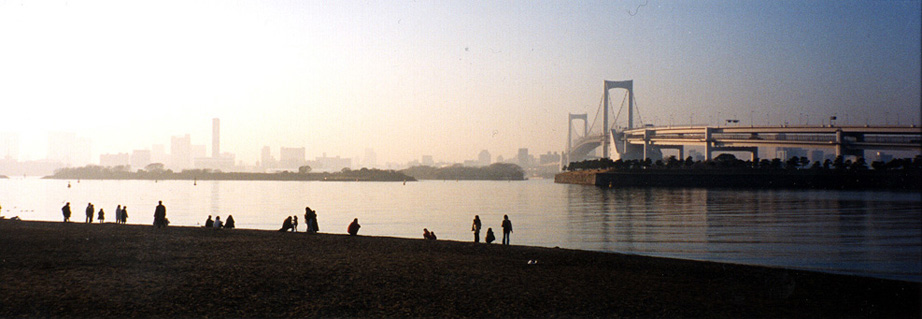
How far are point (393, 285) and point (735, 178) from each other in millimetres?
62527

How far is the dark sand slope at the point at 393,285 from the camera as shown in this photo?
621cm

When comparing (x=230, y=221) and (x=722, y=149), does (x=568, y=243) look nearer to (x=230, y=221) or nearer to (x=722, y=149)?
(x=230, y=221)

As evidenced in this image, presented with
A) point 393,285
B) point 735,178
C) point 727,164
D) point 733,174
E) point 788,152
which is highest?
point 788,152

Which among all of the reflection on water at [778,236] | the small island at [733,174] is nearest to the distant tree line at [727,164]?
the small island at [733,174]

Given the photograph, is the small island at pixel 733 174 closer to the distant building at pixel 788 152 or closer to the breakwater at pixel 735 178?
the breakwater at pixel 735 178

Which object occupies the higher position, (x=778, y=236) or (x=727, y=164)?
(x=727, y=164)

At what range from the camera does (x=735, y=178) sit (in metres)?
63.2

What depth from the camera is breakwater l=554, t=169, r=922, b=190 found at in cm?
4750

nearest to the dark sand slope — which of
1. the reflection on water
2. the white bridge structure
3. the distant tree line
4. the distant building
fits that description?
the reflection on water

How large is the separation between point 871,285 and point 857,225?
14.6 meters

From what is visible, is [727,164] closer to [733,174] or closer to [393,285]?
[733,174]

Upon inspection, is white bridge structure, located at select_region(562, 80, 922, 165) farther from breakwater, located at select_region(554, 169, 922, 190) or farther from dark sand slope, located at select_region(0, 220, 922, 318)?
dark sand slope, located at select_region(0, 220, 922, 318)

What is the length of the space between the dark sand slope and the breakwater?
35.1m

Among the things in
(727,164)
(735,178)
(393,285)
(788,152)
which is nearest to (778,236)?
(393,285)
